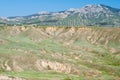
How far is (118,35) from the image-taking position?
19362cm

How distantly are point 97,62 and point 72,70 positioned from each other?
28589 millimetres

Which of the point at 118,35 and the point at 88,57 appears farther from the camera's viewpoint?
the point at 118,35

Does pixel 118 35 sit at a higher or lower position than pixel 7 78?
higher

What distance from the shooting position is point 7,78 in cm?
8794

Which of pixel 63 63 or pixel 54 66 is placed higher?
pixel 63 63

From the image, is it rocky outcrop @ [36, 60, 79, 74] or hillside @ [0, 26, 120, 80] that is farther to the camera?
rocky outcrop @ [36, 60, 79, 74]

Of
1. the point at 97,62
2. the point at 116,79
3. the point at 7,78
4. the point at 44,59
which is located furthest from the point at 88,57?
the point at 7,78

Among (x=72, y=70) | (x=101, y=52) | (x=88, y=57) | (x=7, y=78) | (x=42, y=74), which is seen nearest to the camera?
(x=7, y=78)

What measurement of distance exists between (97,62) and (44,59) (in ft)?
95.9

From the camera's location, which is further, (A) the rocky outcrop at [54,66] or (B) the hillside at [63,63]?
(A) the rocky outcrop at [54,66]

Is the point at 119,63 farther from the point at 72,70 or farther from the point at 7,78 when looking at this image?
the point at 7,78

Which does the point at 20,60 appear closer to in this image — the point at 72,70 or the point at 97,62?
the point at 72,70

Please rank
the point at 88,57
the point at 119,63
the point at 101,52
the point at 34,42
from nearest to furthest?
the point at 119,63 < the point at 88,57 < the point at 101,52 < the point at 34,42

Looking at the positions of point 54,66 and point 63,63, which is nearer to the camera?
point 54,66
